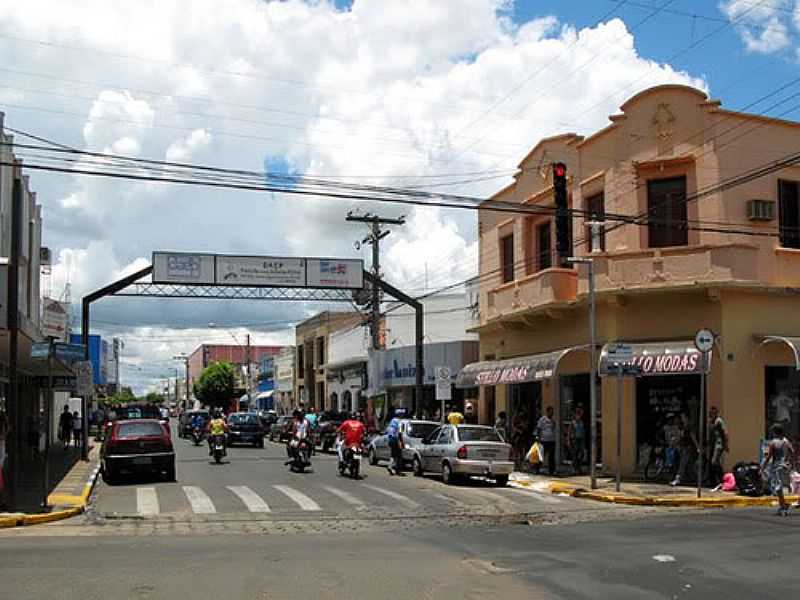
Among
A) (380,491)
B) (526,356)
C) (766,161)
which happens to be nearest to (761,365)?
(766,161)

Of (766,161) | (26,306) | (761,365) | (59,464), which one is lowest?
(59,464)

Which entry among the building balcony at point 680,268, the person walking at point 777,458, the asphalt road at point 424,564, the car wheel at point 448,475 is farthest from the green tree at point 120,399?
the asphalt road at point 424,564

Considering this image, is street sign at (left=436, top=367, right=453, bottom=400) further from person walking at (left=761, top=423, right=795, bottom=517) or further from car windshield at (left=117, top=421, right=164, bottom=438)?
person walking at (left=761, top=423, right=795, bottom=517)

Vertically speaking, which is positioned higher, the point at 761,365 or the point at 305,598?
the point at 761,365

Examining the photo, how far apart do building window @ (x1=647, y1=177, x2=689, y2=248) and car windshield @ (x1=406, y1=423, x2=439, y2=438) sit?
26.5 feet

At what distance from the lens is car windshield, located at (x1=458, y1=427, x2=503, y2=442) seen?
23.7 metres

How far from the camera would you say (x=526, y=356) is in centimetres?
2984

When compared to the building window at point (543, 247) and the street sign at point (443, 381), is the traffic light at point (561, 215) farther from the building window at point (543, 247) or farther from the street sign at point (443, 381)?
the street sign at point (443, 381)

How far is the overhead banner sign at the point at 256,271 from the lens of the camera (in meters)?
38.0

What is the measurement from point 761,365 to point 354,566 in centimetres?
1524

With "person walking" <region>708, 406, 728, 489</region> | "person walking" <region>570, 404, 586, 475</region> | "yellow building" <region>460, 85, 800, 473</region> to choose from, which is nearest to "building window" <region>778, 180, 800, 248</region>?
"yellow building" <region>460, 85, 800, 473</region>

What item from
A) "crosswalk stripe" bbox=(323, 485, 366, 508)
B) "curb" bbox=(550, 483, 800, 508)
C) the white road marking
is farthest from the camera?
the white road marking

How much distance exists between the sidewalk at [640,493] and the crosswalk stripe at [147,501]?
28.8 feet

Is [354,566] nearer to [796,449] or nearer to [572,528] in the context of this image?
[572,528]
